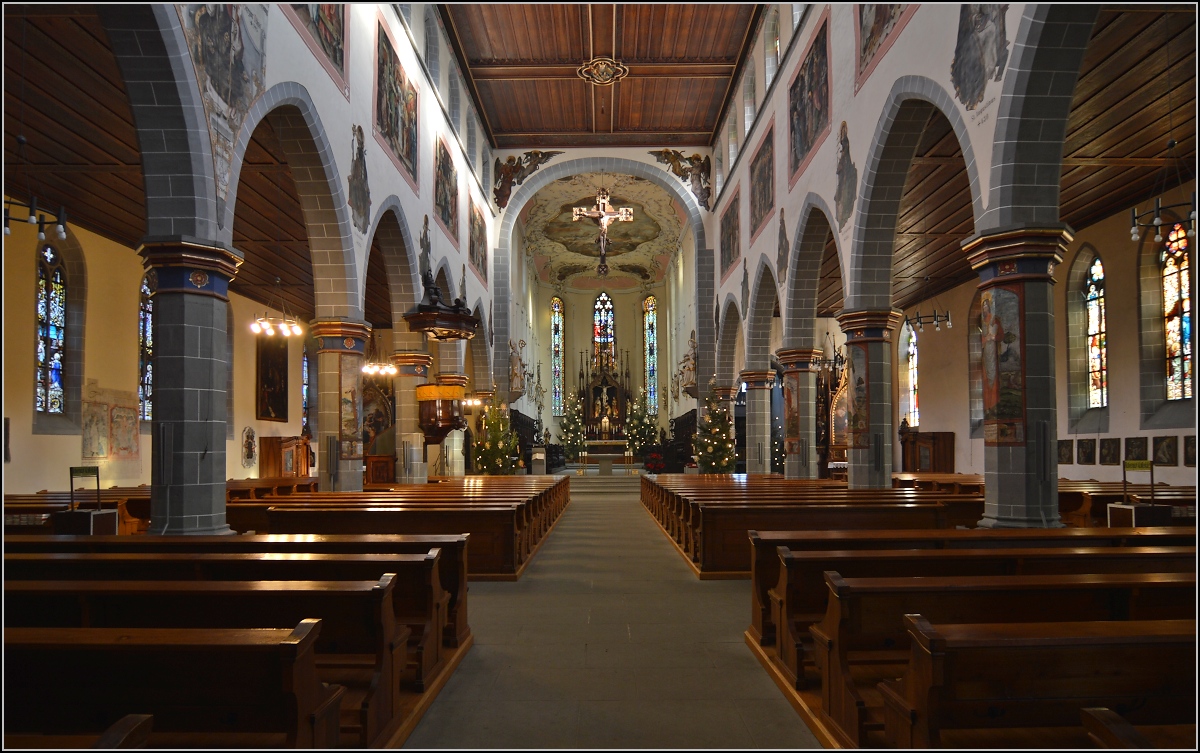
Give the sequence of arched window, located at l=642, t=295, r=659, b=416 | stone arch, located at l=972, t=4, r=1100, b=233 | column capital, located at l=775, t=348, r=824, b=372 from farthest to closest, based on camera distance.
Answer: arched window, located at l=642, t=295, r=659, b=416, column capital, located at l=775, t=348, r=824, b=372, stone arch, located at l=972, t=4, r=1100, b=233

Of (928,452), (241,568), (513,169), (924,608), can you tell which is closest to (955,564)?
(924,608)

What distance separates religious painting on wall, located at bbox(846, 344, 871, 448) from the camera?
38.5ft

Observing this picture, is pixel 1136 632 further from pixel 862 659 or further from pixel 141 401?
pixel 141 401

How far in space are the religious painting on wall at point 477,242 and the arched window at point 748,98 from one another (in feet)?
25.6

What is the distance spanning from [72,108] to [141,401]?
825 cm

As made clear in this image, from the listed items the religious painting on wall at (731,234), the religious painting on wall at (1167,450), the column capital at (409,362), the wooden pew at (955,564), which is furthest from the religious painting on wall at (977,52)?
the religious painting on wall at (731,234)

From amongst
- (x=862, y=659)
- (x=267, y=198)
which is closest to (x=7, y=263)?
(x=267, y=198)

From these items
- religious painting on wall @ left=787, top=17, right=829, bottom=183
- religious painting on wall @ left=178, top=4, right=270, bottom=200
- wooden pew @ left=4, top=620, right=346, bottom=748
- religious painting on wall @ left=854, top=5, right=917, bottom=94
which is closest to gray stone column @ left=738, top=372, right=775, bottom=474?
religious painting on wall @ left=787, top=17, right=829, bottom=183

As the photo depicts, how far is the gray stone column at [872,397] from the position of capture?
38.1ft

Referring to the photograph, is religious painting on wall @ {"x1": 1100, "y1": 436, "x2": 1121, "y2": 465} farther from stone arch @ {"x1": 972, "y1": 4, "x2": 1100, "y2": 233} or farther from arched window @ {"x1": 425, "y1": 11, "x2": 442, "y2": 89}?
arched window @ {"x1": 425, "y1": 11, "x2": 442, "y2": 89}

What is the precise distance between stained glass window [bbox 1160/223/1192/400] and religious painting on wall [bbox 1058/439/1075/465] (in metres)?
2.68

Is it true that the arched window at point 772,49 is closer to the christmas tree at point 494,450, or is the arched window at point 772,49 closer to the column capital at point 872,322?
the column capital at point 872,322

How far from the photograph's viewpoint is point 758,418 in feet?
63.1

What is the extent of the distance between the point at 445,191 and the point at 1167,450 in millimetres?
15038
